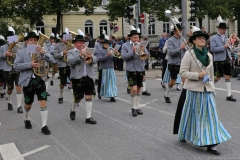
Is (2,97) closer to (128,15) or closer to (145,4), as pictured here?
(128,15)

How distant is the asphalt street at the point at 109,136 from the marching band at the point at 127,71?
0.85 ft

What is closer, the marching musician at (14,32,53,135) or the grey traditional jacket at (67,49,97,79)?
the marching musician at (14,32,53,135)

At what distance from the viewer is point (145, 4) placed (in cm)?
3072

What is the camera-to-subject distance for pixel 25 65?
732 centimetres

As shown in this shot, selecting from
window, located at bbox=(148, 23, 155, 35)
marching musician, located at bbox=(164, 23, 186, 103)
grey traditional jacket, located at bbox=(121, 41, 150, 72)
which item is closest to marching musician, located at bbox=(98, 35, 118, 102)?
marching musician, located at bbox=(164, 23, 186, 103)

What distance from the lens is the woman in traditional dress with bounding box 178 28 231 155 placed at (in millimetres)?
5586

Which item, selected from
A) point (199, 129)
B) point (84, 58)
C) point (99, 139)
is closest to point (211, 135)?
point (199, 129)

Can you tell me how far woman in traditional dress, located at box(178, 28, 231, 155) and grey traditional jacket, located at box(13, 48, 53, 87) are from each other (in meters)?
2.77

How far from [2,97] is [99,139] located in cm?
645

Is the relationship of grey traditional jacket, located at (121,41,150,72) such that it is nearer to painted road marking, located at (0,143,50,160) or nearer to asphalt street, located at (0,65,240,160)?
asphalt street, located at (0,65,240,160)

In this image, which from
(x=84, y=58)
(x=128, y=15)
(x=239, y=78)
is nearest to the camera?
(x=84, y=58)

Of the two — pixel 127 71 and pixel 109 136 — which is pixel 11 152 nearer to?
pixel 109 136

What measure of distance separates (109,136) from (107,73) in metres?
4.34

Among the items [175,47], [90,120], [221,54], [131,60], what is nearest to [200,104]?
[90,120]
